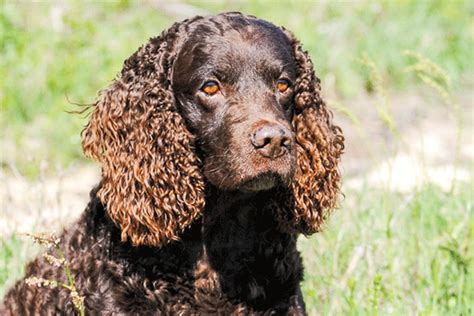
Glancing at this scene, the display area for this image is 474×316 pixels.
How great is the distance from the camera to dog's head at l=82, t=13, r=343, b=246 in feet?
13.3

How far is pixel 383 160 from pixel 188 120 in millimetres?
4909

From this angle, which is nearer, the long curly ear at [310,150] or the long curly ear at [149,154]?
the long curly ear at [149,154]

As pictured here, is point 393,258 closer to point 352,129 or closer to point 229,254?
point 229,254

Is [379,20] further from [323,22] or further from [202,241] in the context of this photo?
[202,241]

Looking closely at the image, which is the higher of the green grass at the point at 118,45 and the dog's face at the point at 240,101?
the green grass at the point at 118,45

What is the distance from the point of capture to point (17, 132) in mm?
9070

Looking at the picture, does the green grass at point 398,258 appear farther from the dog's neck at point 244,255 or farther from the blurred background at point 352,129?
the dog's neck at point 244,255

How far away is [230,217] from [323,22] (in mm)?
8152

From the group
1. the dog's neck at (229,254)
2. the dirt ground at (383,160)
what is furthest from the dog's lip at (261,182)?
the dirt ground at (383,160)

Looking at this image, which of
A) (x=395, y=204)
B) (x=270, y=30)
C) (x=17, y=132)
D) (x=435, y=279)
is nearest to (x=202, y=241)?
(x=270, y=30)

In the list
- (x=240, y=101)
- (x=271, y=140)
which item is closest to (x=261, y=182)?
(x=271, y=140)

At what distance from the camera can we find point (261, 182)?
13.0 ft

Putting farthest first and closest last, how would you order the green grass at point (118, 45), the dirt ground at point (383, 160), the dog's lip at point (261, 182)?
the green grass at point (118, 45)
the dirt ground at point (383, 160)
the dog's lip at point (261, 182)

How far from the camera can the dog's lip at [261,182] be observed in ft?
12.9
